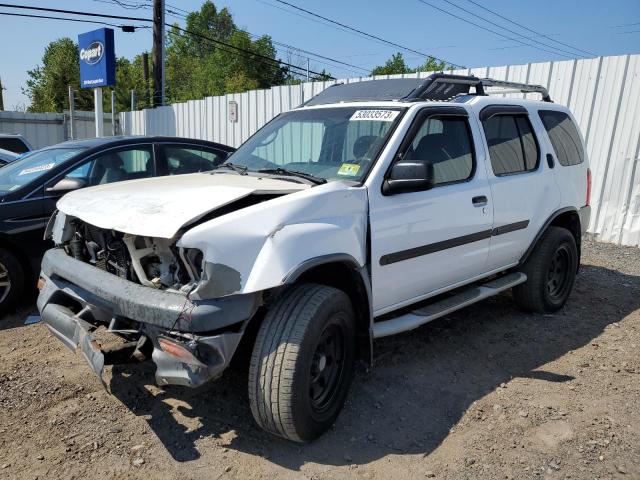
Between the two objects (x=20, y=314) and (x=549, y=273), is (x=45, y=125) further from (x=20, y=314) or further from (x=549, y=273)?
(x=549, y=273)

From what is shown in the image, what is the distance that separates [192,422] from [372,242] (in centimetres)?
156

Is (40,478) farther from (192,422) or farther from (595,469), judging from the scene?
(595,469)

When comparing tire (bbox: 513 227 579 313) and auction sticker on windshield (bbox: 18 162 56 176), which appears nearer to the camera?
tire (bbox: 513 227 579 313)

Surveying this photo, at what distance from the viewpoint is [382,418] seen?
327cm

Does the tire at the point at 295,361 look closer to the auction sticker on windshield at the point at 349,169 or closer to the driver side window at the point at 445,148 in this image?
the auction sticker on windshield at the point at 349,169

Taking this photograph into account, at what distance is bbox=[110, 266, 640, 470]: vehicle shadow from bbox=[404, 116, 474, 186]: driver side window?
1.42m

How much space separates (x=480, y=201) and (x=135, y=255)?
2591 mm

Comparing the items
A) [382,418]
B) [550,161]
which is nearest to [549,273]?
[550,161]

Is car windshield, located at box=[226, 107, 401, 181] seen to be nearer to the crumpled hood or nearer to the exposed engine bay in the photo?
the crumpled hood

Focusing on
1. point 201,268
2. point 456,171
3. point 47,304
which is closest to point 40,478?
point 47,304

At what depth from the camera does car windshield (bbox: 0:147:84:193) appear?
16.5 feet

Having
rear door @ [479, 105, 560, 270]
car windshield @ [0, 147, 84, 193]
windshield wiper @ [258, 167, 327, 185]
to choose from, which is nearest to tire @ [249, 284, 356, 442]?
windshield wiper @ [258, 167, 327, 185]

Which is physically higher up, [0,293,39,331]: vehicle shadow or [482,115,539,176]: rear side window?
[482,115,539,176]: rear side window

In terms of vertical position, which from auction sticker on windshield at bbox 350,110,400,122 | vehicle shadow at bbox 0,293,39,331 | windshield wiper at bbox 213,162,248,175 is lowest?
vehicle shadow at bbox 0,293,39,331
